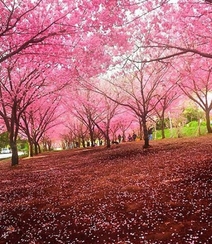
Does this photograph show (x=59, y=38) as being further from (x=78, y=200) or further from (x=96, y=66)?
(x=78, y=200)

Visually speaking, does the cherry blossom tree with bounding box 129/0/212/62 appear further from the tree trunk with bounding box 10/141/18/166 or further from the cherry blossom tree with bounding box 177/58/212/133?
the tree trunk with bounding box 10/141/18/166

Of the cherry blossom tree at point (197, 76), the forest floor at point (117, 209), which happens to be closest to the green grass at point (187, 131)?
the cherry blossom tree at point (197, 76)

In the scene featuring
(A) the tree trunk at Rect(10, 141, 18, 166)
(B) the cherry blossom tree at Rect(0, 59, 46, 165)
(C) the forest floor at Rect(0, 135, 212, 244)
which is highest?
(B) the cherry blossom tree at Rect(0, 59, 46, 165)

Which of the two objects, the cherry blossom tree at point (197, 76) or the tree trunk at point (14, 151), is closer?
the tree trunk at point (14, 151)

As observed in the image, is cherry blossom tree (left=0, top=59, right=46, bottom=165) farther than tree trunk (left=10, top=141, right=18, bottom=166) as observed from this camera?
No

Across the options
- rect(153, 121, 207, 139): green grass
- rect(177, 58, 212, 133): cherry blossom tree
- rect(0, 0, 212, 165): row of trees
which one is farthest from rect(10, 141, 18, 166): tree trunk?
rect(153, 121, 207, 139): green grass

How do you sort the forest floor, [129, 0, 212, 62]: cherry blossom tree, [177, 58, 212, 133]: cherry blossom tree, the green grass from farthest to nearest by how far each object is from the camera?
the green grass → [177, 58, 212, 133]: cherry blossom tree → [129, 0, 212, 62]: cherry blossom tree → the forest floor

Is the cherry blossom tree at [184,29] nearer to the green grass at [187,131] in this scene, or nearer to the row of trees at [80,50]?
the row of trees at [80,50]

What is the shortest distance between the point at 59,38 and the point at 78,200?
338 inches

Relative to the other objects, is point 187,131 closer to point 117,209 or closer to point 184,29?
point 184,29

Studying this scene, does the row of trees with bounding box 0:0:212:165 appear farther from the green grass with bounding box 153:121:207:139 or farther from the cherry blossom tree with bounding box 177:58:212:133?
the green grass with bounding box 153:121:207:139

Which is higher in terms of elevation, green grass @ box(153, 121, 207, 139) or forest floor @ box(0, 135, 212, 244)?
green grass @ box(153, 121, 207, 139)

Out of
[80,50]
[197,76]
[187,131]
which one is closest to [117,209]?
[80,50]

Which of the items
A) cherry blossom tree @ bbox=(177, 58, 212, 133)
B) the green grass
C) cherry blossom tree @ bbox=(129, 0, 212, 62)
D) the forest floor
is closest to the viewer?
the forest floor
